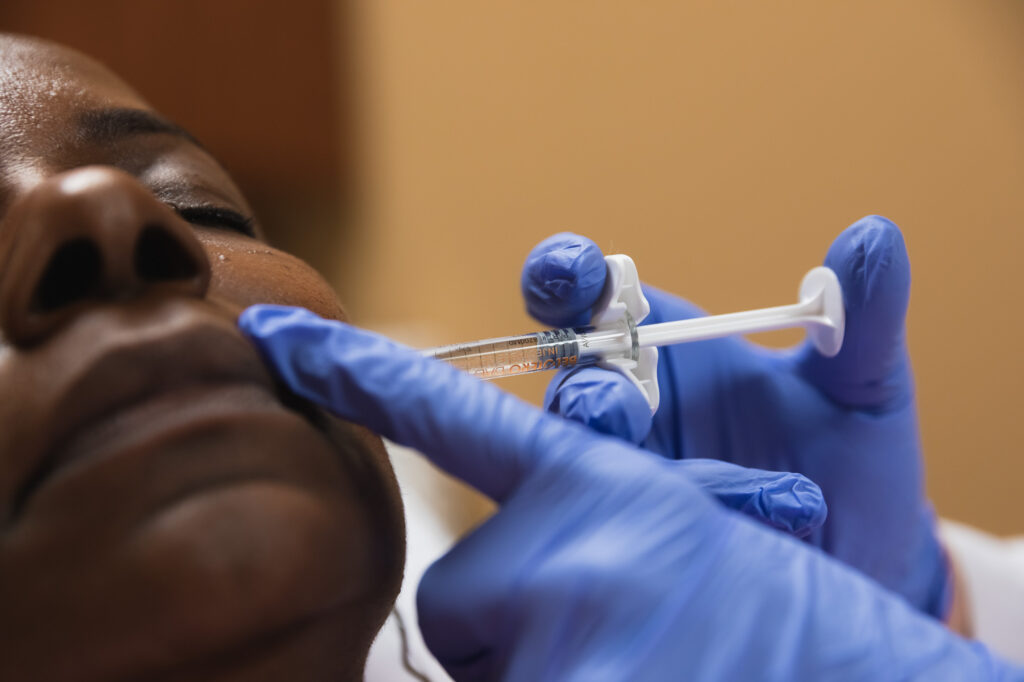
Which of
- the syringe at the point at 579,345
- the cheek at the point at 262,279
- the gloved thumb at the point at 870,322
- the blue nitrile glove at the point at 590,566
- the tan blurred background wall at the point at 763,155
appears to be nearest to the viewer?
the blue nitrile glove at the point at 590,566

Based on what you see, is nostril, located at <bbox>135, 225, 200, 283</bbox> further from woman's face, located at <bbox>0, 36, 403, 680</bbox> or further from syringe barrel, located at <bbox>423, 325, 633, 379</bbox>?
syringe barrel, located at <bbox>423, 325, 633, 379</bbox>

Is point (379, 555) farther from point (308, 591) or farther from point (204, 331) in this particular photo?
point (204, 331)

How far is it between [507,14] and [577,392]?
3.14 feet

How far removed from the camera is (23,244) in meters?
0.44

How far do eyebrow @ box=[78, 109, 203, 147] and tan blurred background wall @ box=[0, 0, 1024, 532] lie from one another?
1.73 ft

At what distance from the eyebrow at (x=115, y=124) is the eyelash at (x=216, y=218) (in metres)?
0.08

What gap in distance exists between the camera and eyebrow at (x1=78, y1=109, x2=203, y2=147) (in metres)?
0.70

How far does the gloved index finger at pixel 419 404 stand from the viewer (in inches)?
22.0

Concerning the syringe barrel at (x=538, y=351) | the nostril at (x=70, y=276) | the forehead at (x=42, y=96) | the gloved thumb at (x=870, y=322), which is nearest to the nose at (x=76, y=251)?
the nostril at (x=70, y=276)

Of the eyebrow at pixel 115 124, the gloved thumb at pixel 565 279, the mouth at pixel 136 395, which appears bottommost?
the gloved thumb at pixel 565 279

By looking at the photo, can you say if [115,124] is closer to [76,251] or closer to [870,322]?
[76,251]

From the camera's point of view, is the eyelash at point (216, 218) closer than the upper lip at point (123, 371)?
No

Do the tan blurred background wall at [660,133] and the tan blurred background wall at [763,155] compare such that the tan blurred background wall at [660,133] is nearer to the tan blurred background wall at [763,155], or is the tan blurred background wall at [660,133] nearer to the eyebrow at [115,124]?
the tan blurred background wall at [763,155]

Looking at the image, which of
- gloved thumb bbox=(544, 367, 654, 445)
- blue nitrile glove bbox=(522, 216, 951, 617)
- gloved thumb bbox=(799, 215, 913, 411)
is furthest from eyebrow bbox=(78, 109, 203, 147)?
gloved thumb bbox=(799, 215, 913, 411)
